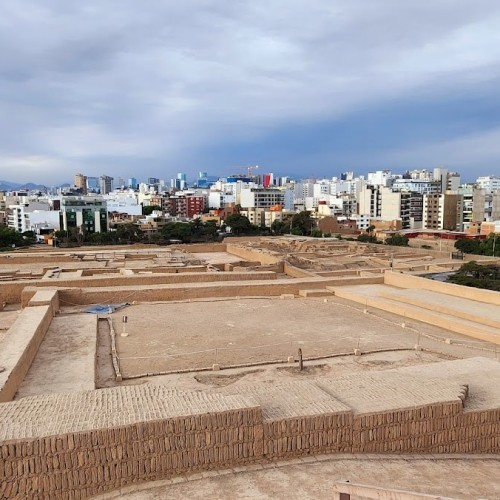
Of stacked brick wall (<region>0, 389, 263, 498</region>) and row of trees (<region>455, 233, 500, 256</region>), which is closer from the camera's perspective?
stacked brick wall (<region>0, 389, 263, 498</region>)

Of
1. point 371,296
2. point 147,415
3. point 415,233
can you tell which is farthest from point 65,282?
point 415,233

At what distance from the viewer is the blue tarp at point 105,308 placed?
12.8 metres

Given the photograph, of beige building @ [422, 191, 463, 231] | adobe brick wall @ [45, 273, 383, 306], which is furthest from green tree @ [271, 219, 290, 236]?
adobe brick wall @ [45, 273, 383, 306]

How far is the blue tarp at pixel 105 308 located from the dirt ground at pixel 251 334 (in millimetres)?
292

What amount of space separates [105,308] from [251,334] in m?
4.30

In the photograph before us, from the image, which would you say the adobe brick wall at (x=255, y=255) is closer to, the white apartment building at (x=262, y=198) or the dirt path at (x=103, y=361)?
the dirt path at (x=103, y=361)

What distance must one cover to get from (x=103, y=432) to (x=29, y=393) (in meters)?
3.40

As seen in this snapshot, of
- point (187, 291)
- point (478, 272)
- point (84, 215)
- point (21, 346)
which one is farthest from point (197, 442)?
point (84, 215)

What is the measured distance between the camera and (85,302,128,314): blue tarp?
12789 mm

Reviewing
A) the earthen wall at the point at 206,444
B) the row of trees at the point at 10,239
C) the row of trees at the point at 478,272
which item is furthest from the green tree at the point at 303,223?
the earthen wall at the point at 206,444

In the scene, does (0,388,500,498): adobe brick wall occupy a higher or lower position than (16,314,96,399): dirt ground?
higher

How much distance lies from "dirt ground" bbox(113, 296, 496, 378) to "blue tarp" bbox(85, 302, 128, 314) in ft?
0.96

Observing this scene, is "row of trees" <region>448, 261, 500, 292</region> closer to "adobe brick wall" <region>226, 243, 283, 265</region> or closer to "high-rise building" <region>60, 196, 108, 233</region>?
"adobe brick wall" <region>226, 243, 283, 265</region>

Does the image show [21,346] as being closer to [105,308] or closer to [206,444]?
[105,308]
